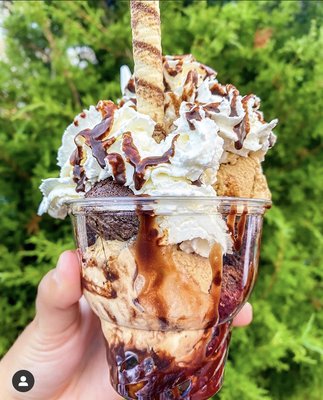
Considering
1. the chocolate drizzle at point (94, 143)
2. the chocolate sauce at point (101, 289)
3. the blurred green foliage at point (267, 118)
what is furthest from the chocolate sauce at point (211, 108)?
the blurred green foliage at point (267, 118)

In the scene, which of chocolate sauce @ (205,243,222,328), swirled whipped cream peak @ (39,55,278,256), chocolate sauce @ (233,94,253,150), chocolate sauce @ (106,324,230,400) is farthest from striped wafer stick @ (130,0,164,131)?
chocolate sauce @ (106,324,230,400)

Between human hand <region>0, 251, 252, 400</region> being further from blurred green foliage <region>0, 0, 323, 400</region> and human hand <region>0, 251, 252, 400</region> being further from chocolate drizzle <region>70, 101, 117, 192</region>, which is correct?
blurred green foliage <region>0, 0, 323, 400</region>

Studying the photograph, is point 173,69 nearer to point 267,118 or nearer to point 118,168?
point 118,168

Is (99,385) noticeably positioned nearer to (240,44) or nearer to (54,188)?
(54,188)

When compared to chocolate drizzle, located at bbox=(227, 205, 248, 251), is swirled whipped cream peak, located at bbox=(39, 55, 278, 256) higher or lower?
→ higher

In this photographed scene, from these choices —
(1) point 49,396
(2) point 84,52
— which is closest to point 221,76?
(2) point 84,52

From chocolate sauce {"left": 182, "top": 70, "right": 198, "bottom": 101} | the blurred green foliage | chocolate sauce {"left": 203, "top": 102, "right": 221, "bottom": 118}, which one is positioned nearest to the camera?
chocolate sauce {"left": 203, "top": 102, "right": 221, "bottom": 118}
